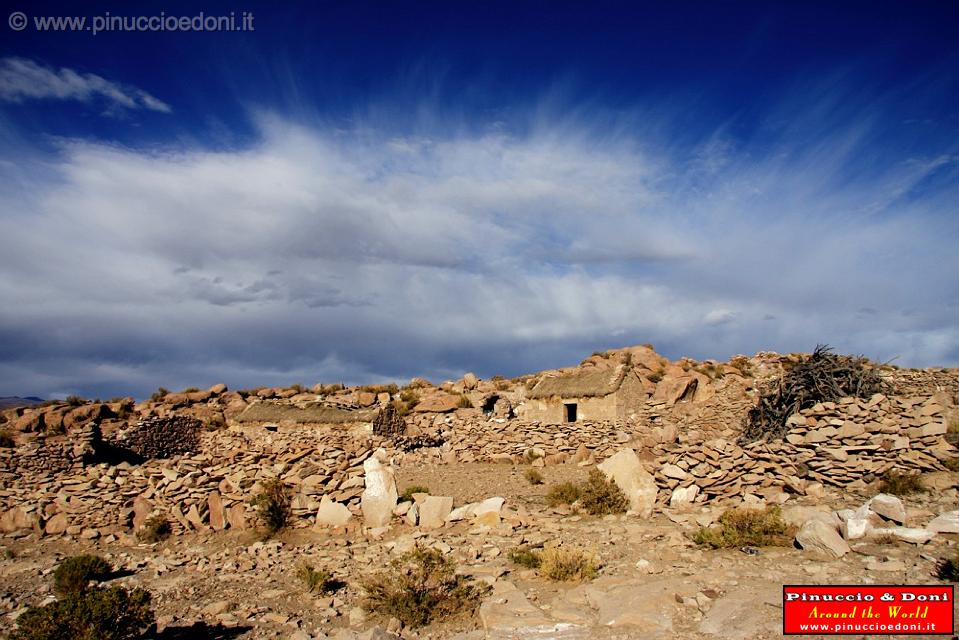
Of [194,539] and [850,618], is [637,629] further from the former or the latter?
[194,539]

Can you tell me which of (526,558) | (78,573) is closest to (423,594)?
(526,558)

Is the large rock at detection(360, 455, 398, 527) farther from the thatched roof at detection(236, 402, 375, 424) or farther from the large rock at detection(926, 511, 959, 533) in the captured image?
the thatched roof at detection(236, 402, 375, 424)

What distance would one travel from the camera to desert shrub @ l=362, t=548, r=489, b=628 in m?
7.28

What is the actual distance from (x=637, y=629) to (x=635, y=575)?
5.81 ft

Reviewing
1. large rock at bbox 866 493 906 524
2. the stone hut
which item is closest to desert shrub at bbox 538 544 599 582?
large rock at bbox 866 493 906 524

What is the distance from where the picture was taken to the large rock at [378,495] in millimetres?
11484

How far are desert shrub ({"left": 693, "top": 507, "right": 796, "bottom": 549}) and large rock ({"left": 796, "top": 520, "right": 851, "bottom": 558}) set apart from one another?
0.33 meters

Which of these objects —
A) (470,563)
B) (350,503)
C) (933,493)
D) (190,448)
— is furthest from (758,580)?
(190,448)

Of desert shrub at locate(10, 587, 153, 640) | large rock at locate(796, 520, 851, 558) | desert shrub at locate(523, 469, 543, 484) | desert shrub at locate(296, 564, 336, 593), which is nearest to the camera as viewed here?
desert shrub at locate(10, 587, 153, 640)

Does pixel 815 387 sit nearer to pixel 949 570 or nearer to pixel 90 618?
pixel 949 570

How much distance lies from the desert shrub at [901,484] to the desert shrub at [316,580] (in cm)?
962

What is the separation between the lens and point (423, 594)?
24.7ft

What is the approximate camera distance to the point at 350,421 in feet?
74.4

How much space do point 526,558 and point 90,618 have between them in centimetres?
A: 550
